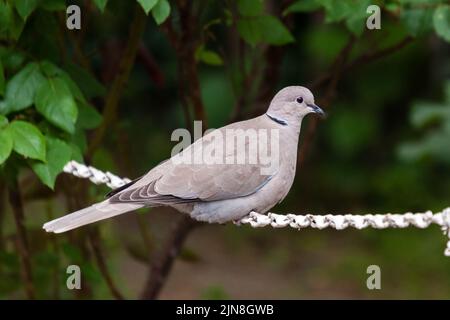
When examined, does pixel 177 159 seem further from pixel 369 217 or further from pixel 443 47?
pixel 443 47

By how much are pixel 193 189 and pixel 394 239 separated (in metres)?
3.56

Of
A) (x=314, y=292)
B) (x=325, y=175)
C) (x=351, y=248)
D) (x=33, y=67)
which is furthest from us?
(x=325, y=175)

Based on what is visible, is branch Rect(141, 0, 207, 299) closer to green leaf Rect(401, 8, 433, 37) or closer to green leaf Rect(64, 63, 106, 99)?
green leaf Rect(64, 63, 106, 99)

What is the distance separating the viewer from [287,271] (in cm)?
616

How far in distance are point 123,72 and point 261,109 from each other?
0.69 metres

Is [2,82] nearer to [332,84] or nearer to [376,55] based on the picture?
[332,84]

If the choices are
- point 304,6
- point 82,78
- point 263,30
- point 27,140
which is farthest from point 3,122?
point 304,6

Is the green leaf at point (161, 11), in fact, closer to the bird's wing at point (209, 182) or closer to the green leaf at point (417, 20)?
the bird's wing at point (209, 182)

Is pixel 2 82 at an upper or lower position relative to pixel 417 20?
lower

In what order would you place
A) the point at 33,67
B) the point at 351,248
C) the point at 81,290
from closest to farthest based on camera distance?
the point at 33,67
the point at 81,290
the point at 351,248

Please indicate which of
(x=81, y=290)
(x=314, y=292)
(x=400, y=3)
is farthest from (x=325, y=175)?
(x=400, y=3)

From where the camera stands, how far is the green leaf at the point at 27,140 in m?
2.80

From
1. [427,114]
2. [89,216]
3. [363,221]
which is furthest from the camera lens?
[427,114]

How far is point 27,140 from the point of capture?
282 cm
